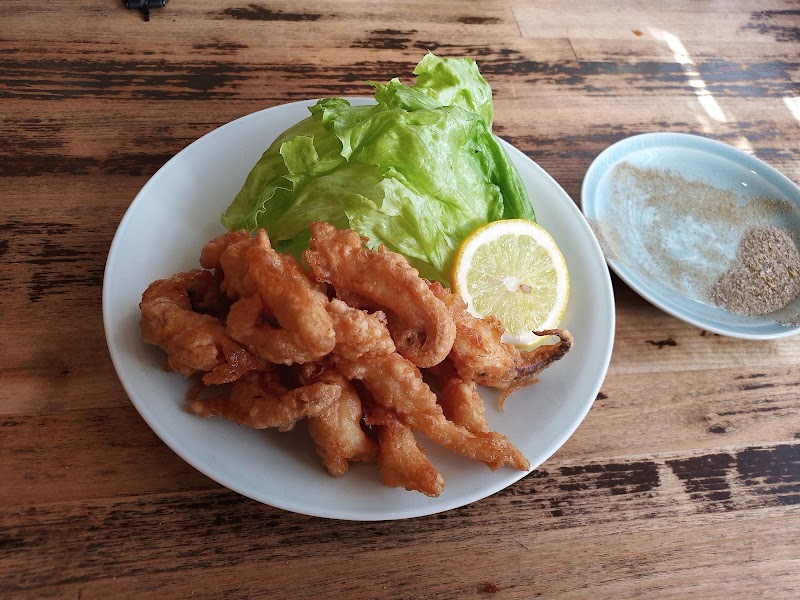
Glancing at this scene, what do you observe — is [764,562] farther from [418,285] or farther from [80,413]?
[80,413]

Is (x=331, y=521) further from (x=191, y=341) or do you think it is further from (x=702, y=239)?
(x=702, y=239)

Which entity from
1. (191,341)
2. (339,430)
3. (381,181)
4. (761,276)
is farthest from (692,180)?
(191,341)

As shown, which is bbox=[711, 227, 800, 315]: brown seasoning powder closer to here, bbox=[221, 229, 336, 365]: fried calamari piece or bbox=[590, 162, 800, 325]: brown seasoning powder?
bbox=[590, 162, 800, 325]: brown seasoning powder

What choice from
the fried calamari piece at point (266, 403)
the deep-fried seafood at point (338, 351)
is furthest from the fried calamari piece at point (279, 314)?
the fried calamari piece at point (266, 403)

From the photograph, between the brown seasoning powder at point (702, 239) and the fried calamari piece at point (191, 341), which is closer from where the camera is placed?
the fried calamari piece at point (191, 341)

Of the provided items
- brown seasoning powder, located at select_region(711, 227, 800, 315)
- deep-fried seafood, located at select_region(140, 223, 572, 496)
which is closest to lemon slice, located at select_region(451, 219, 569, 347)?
deep-fried seafood, located at select_region(140, 223, 572, 496)

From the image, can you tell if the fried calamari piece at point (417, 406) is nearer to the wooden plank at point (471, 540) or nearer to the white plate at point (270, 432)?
the white plate at point (270, 432)
